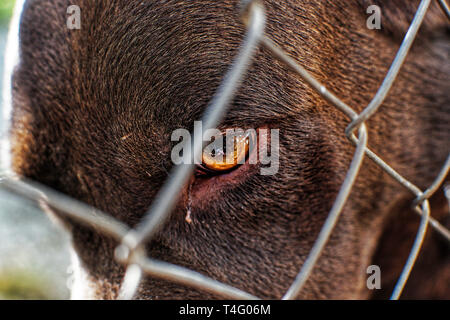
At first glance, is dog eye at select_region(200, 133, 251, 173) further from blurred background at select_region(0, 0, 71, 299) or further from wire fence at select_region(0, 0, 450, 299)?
blurred background at select_region(0, 0, 71, 299)

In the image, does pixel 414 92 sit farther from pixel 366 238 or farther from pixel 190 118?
pixel 190 118

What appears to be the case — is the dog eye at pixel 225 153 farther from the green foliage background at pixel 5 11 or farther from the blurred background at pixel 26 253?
the green foliage background at pixel 5 11

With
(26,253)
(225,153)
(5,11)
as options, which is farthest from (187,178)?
(5,11)

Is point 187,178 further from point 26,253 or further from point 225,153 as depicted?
point 26,253

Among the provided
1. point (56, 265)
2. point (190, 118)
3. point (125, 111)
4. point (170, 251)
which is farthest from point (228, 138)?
point (56, 265)

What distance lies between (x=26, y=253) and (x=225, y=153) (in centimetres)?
205

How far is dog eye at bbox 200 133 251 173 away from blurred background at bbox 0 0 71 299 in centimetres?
169

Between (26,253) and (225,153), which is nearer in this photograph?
(225,153)

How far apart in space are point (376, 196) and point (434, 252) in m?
0.46

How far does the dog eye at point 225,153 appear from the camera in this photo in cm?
124

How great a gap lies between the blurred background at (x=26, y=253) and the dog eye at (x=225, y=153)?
169 cm

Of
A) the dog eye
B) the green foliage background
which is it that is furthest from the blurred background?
the dog eye

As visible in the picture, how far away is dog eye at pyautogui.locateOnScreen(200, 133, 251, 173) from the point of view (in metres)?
1.24

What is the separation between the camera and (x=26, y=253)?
9.49 ft
